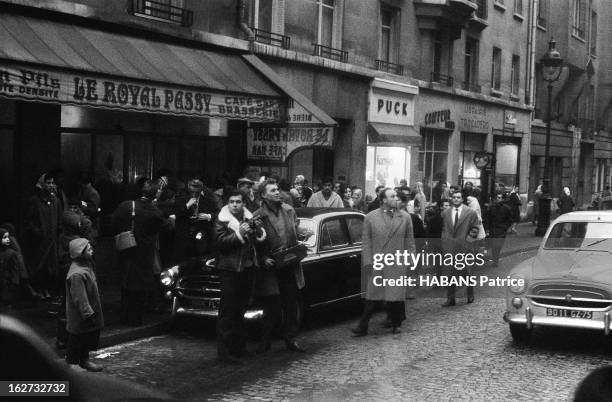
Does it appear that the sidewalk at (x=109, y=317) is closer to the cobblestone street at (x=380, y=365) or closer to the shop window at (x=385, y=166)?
the cobblestone street at (x=380, y=365)

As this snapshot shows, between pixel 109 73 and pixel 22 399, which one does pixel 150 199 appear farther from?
pixel 22 399

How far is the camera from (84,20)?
13.5 m

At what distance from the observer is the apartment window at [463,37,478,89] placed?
29750 millimetres

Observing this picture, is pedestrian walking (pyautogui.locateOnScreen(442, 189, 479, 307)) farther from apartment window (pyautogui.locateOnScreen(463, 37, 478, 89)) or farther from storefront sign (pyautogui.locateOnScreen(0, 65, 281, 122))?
apartment window (pyautogui.locateOnScreen(463, 37, 478, 89))

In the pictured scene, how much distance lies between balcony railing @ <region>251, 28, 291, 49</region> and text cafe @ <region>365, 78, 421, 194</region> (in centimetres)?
422

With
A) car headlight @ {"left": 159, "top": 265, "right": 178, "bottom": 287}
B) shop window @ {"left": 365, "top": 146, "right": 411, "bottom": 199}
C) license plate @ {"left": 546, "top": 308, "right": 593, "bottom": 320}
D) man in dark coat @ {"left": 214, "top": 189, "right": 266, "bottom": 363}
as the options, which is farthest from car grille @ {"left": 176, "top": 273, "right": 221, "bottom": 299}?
shop window @ {"left": 365, "top": 146, "right": 411, "bottom": 199}

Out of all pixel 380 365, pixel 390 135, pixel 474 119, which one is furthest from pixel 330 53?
pixel 380 365

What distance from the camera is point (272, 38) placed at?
61.3 feet

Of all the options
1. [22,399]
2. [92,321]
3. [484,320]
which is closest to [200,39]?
[484,320]

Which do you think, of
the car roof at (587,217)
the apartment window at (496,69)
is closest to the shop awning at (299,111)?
the car roof at (587,217)

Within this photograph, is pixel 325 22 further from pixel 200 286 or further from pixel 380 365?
pixel 380 365

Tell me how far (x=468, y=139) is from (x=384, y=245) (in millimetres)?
20667

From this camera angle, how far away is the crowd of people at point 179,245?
27.7ft

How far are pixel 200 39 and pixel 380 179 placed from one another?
9283 millimetres
